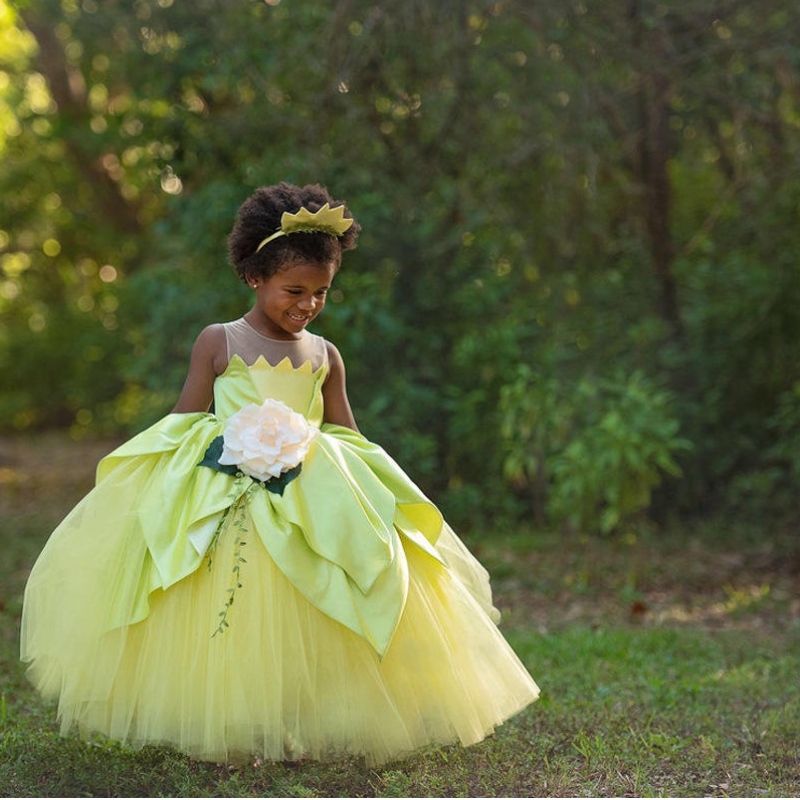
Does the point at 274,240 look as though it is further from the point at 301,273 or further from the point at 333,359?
the point at 333,359

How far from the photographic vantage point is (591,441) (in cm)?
702

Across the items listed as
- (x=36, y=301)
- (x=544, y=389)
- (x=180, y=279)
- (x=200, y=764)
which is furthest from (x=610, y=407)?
(x=36, y=301)

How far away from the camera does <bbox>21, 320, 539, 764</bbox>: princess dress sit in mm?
3311

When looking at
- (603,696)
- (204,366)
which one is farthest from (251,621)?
(603,696)

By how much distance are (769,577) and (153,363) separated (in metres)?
4.18

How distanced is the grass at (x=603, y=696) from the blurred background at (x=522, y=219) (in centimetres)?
39

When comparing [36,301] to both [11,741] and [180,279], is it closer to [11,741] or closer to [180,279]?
[180,279]

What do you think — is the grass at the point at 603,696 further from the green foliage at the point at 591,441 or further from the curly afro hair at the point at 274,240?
the curly afro hair at the point at 274,240

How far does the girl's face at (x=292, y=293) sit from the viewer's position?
11.7 ft

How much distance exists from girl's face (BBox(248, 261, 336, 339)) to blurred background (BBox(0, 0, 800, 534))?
3.43 meters

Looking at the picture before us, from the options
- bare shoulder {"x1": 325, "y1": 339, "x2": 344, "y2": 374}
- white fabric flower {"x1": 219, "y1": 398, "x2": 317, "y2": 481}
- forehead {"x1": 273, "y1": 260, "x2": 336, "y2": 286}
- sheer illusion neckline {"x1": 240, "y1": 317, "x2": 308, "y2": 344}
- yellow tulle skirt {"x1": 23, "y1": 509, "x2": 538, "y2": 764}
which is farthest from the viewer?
bare shoulder {"x1": 325, "y1": 339, "x2": 344, "y2": 374}

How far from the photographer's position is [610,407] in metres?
7.03

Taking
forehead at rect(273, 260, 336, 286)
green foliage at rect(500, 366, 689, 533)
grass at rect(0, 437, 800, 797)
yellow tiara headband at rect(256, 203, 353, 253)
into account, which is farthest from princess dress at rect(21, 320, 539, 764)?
green foliage at rect(500, 366, 689, 533)

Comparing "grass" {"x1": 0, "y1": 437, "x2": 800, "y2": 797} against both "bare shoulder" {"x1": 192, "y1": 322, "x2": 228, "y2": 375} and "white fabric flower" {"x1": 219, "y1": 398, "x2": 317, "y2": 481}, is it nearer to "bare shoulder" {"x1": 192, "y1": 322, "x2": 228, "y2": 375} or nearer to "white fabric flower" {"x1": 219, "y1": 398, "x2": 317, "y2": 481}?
"white fabric flower" {"x1": 219, "y1": 398, "x2": 317, "y2": 481}
